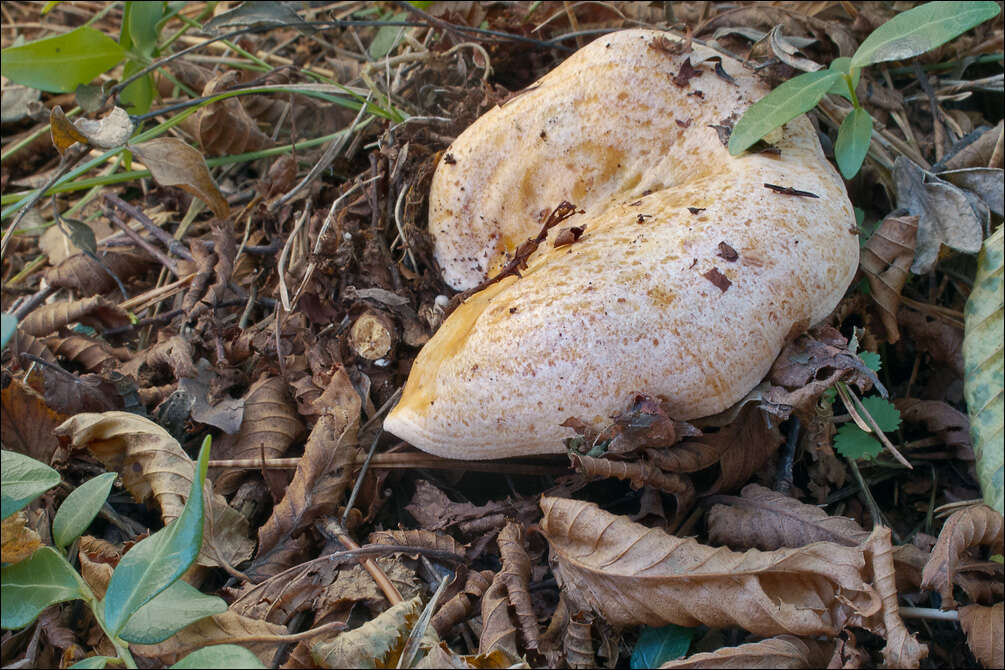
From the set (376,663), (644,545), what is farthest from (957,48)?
(376,663)

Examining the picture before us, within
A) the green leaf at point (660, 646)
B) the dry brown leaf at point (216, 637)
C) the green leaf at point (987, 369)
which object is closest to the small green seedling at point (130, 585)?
the dry brown leaf at point (216, 637)

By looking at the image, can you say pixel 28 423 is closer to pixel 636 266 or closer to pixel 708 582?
pixel 636 266

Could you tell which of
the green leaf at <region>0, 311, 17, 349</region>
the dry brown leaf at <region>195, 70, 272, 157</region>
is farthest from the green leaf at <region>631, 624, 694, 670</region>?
the dry brown leaf at <region>195, 70, 272, 157</region>

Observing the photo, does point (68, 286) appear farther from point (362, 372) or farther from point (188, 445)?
point (362, 372)

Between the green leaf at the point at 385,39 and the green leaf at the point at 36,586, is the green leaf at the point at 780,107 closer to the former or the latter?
the green leaf at the point at 385,39

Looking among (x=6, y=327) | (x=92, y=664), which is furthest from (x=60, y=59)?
(x=92, y=664)
